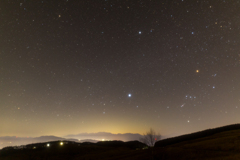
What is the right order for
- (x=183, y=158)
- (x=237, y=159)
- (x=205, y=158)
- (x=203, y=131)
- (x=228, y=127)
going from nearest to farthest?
(x=237, y=159) < (x=205, y=158) < (x=183, y=158) < (x=228, y=127) < (x=203, y=131)

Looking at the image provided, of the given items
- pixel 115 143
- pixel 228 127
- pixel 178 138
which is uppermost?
pixel 228 127

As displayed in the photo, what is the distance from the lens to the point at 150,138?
5278 centimetres

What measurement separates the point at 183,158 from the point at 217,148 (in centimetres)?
389

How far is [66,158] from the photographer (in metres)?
28.0

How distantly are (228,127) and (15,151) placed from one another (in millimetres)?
48072

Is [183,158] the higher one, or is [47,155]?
[183,158]

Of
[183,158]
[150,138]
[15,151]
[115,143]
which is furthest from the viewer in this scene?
[150,138]

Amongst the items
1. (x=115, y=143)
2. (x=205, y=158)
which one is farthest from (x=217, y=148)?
(x=115, y=143)

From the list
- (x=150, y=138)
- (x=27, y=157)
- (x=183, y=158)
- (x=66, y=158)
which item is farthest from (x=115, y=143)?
(x=183, y=158)

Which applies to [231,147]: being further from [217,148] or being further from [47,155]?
[47,155]

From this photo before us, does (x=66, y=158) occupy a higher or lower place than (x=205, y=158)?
lower

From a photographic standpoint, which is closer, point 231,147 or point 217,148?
point 231,147

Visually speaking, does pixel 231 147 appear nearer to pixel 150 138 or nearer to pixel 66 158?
pixel 66 158

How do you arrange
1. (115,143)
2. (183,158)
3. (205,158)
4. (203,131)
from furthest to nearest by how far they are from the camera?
(115,143), (203,131), (183,158), (205,158)
